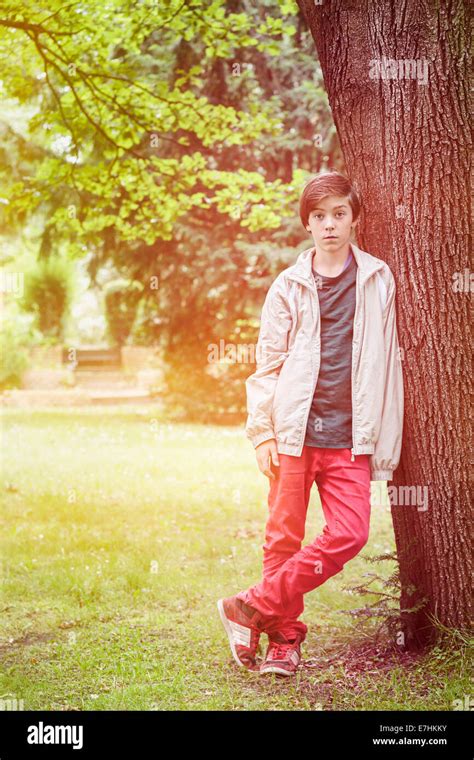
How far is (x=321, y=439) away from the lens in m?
3.33

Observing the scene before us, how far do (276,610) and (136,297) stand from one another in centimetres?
1091

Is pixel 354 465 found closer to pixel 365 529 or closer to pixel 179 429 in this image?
pixel 365 529

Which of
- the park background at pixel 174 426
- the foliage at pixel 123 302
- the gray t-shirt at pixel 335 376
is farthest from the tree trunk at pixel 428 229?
the foliage at pixel 123 302

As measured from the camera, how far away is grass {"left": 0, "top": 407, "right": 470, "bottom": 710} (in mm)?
3260

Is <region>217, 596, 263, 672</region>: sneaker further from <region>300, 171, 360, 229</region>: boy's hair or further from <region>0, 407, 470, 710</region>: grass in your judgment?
<region>300, 171, 360, 229</region>: boy's hair

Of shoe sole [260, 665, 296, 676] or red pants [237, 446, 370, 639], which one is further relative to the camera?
shoe sole [260, 665, 296, 676]

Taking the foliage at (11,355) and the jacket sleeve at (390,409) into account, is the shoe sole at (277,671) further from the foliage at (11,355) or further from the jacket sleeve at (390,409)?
the foliage at (11,355)

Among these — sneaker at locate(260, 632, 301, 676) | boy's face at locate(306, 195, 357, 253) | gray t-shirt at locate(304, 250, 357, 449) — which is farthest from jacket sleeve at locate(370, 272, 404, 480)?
sneaker at locate(260, 632, 301, 676)

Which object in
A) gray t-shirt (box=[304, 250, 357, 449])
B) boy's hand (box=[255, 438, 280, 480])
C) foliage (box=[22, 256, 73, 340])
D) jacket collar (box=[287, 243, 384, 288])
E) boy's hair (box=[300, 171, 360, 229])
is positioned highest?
foliage (box=[22, 256, 73, 340])

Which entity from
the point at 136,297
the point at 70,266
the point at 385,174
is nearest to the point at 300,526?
the point at 385,174

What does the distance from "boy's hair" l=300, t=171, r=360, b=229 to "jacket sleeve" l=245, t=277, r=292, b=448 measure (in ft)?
1.15

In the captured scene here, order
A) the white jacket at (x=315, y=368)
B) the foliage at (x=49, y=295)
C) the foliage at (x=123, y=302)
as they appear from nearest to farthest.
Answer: the white jacket at (x=315, y=368), the foliage at (x=123, y=302), the foliage at (x=49, y=295)

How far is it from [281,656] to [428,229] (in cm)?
191

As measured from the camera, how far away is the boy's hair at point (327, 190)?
3.35 metres
